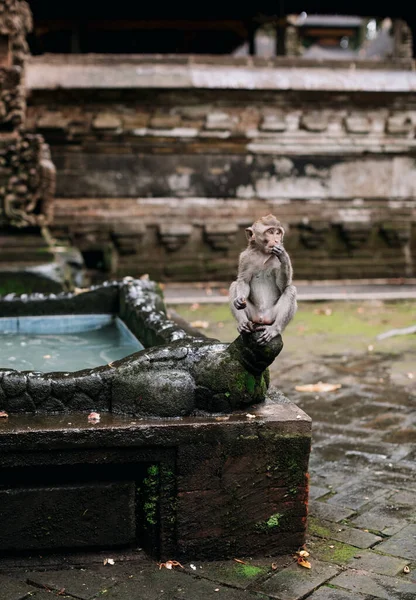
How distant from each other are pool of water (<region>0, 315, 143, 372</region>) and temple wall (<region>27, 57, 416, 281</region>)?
5394 millimetres

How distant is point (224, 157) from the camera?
11359 mm

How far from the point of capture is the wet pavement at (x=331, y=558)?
8.99ft

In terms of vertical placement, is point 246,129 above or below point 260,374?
above

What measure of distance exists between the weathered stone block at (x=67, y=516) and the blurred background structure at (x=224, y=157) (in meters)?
7.79

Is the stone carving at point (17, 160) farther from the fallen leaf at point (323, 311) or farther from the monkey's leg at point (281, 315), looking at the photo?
the monkey's leg at point (281, 315)

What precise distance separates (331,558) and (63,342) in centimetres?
→ 254

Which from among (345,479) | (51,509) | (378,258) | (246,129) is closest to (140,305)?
(345,479)

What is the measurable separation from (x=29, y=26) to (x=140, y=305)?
6.32 metres

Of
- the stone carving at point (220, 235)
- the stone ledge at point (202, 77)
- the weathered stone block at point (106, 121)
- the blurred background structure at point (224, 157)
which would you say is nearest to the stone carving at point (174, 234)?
the blurred background structure at point (224, 157)

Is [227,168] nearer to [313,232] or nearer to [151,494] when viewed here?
[313,232]

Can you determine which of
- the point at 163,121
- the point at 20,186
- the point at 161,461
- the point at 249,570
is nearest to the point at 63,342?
the point at 161,461

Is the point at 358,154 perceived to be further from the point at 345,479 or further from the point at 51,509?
the point at 51,509

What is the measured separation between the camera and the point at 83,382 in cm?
301

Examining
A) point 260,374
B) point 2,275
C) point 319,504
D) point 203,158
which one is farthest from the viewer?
point 203,158
